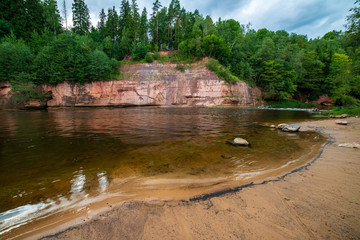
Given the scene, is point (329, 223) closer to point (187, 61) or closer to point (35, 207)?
point (35, 207)

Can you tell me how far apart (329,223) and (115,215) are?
2509 millimetres

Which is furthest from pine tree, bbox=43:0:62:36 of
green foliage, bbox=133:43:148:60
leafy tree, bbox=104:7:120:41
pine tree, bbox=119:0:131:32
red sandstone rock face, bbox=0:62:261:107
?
red sandstone rock face, bbox=0:62:261:107

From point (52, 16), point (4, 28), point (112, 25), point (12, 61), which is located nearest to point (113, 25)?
point (112, 25)

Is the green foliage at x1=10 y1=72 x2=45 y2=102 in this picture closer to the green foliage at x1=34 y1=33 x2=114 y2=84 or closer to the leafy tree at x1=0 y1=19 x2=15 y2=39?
the green foliage at x1=34 y1=33 x2=114 y2=84

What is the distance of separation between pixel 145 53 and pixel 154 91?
13.9m

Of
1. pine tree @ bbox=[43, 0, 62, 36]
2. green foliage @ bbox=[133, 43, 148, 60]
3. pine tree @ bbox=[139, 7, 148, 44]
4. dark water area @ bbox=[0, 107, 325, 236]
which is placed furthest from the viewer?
pine tree @ bbox=[139, 7, 148, 44]

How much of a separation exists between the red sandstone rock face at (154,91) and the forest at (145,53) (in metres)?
1.94

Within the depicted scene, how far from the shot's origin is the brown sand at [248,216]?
157cm

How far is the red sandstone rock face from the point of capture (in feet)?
99.4

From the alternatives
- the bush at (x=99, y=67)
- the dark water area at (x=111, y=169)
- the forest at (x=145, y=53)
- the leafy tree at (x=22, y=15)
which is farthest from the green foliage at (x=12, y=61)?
the dark water area at (x=111, y=169)

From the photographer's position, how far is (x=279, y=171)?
10.5 feet

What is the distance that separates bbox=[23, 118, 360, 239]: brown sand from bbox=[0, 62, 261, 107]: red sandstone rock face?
99.2 feet

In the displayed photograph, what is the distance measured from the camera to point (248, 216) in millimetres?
1824

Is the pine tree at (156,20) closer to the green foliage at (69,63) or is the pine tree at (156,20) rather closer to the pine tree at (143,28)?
the pine tree at (143,28)
